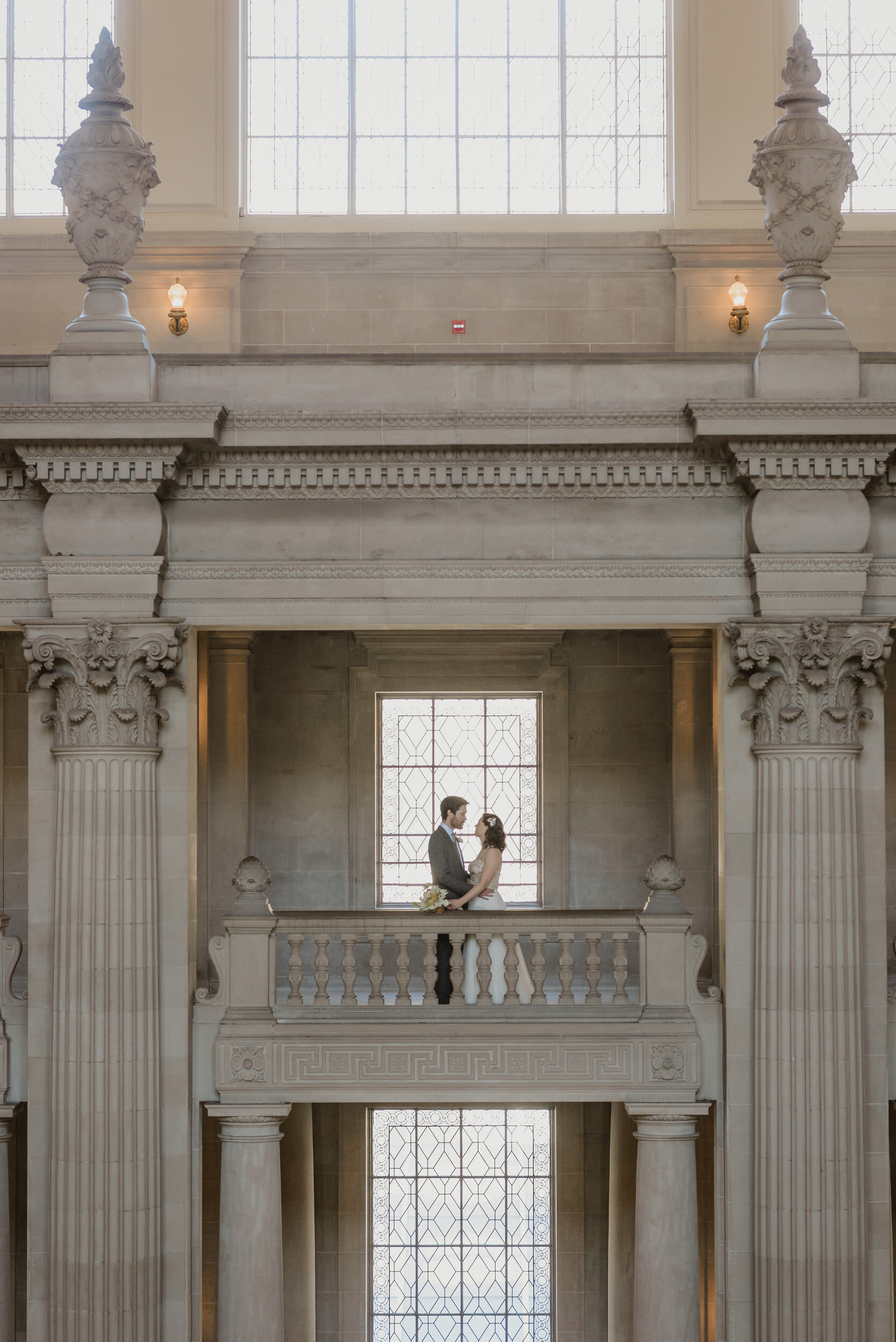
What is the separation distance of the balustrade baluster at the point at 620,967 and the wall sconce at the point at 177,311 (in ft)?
27.0

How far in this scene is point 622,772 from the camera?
51.4ft

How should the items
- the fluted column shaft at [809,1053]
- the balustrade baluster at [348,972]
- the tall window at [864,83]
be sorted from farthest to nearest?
the tall window at [864,83]
the balustrade baluster at [348,972]
the fluted column shaft at [809,1053]

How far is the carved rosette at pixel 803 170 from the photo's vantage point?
11789 millimetres

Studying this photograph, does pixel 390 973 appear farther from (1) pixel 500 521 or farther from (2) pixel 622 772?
(1) pixel 500 521

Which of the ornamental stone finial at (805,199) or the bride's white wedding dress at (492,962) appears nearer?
the ornamental stone finial at (805,199)

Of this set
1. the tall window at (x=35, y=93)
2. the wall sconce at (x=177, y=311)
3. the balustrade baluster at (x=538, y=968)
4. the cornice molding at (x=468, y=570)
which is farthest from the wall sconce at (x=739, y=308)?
the tall window at (x=35, y=93)

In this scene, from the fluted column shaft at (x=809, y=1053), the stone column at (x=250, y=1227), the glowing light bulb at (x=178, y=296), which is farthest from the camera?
the glowing light bulb at (x=178, y=296)

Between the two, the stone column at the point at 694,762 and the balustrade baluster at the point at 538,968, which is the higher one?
the stone column at the point at 694,762

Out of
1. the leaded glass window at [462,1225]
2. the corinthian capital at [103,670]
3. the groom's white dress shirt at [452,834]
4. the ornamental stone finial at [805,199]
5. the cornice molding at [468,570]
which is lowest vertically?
the leaded glass window at [462,1225]

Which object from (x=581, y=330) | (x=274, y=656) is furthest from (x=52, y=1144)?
(x=581, y=330)

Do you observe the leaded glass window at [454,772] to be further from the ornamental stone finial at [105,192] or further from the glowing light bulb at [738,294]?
the ornamental stone finial at [105,192]

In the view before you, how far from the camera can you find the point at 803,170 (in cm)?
1180

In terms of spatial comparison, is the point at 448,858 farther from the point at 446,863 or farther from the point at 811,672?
the point at 811,672

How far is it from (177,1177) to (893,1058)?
6104mm
